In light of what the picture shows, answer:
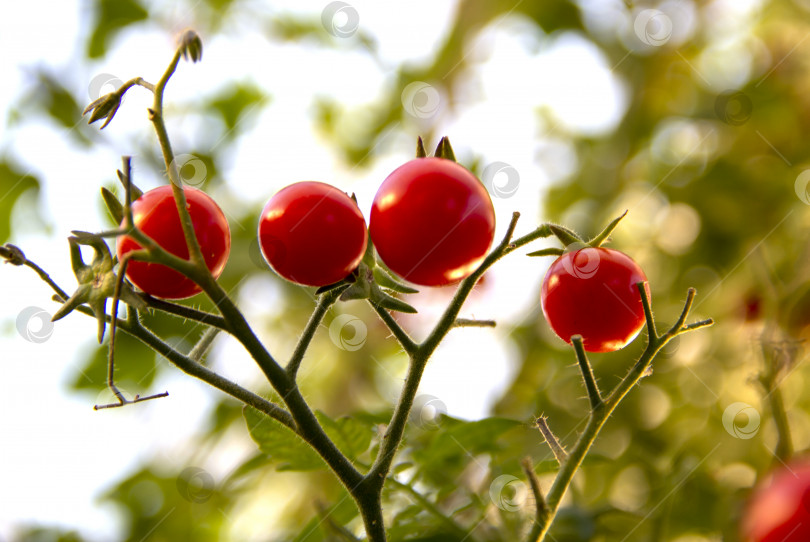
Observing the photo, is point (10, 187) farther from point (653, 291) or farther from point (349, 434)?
point (653, 291)

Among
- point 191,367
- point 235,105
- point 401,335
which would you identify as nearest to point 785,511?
point 401,335

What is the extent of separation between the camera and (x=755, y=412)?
1713mm

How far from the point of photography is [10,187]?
8.64 ft

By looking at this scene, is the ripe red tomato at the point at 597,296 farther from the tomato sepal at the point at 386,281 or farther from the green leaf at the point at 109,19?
the green leaf at the point at 109,19

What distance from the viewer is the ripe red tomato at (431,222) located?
987mm

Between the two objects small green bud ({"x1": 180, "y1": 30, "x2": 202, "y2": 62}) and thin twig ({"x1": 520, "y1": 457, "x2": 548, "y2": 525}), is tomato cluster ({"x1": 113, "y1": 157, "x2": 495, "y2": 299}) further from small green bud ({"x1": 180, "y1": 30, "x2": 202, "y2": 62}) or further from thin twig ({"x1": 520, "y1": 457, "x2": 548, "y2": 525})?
thin twig ({"x1": 520, "y1": 457, "x2": 548, "y2": 525})

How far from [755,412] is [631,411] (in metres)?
0.58

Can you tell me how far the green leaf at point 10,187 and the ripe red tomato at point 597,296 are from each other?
2273mm

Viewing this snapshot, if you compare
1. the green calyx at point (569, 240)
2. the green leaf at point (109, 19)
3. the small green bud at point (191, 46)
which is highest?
the green leaf at point (109, 19)

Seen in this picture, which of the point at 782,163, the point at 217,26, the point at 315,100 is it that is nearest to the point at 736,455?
the point at 782,163

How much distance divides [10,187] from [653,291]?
7.98 ft

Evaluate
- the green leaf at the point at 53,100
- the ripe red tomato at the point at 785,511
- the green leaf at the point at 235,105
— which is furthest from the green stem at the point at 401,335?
the green leaf at the point at 53,100

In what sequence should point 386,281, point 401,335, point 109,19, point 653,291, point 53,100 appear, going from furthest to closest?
1. point 109,19
2. point 53,100
3. point 653,291
4. point 386,281
5. point 401,335

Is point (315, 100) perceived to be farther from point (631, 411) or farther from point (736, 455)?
point (736, 455)
